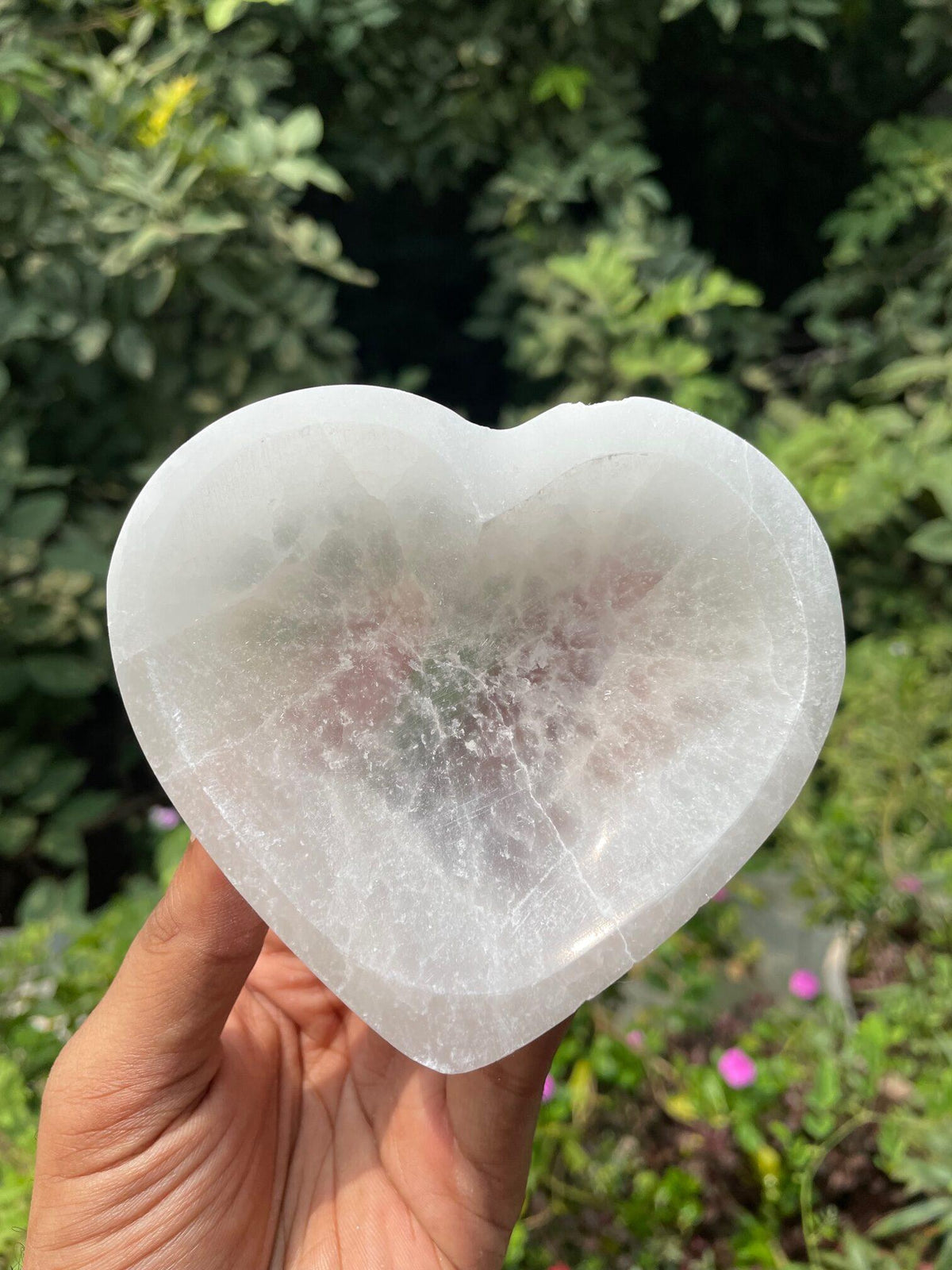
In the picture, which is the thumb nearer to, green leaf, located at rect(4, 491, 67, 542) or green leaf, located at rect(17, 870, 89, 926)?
green leaf, located at rect(17, 870, 89, 926)

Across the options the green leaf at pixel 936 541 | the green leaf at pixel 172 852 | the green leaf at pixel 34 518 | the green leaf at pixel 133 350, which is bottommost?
the green leaf at pixel 172 852

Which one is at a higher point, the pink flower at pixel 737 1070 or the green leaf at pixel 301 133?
the green leaf at pixel 301 133

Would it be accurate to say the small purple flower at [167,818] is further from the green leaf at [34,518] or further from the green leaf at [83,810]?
the green leaf at [34,518]

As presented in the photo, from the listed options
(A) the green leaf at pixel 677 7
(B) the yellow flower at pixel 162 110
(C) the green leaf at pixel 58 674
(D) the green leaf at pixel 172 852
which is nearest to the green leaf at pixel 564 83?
(A) the green leaf at pixel 677 7

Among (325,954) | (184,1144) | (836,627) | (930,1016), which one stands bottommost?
(930,1016)

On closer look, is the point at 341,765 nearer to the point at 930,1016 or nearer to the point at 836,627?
the point at 836,627

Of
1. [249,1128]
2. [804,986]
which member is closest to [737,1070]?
[804,986]

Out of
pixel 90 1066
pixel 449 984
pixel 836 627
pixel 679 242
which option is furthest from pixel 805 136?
pixel 90 1066
